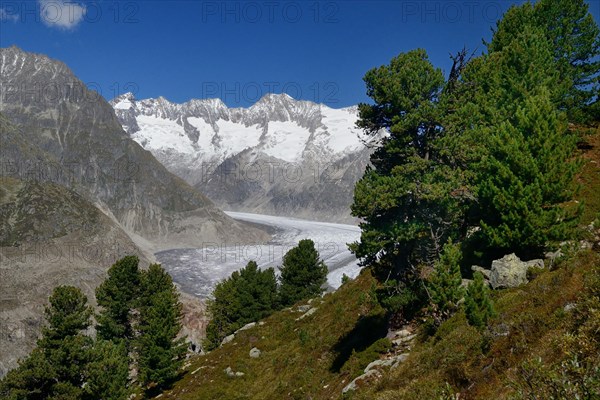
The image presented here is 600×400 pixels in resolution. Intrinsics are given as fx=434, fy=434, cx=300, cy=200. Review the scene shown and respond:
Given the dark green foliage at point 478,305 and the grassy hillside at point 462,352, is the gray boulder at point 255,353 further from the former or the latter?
the dark green foliage at point 478,305

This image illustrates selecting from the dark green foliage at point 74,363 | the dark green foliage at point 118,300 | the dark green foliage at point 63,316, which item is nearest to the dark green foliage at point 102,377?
the dark green foliage at point 74,363

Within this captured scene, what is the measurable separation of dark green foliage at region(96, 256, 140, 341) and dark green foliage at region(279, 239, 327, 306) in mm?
22252

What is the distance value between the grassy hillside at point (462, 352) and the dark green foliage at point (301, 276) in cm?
2643

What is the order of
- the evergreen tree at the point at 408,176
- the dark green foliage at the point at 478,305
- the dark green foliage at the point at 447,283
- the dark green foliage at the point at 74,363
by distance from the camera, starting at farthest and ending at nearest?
the dark green foliage at the point at 74,363, the evergreen tree at the point at 408,176, the dark green foliage at the point at 447,283, the dark green foliage at the point at 478,305

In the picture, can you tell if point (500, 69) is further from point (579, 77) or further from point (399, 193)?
point (399, 193)

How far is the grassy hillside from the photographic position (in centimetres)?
835

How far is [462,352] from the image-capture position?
14.0 meters

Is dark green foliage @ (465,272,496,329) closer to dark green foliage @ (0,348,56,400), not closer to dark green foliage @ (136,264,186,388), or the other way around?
dark green foliage @ (0,348,56,400)

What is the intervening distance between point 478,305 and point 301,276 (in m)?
54.2

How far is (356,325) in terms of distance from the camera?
30797mm

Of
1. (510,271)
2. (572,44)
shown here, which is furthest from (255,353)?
(572,44)

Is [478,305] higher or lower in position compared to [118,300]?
higher

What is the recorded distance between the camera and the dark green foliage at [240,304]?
2477 inches

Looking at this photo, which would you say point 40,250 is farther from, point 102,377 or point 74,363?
point 102,377
